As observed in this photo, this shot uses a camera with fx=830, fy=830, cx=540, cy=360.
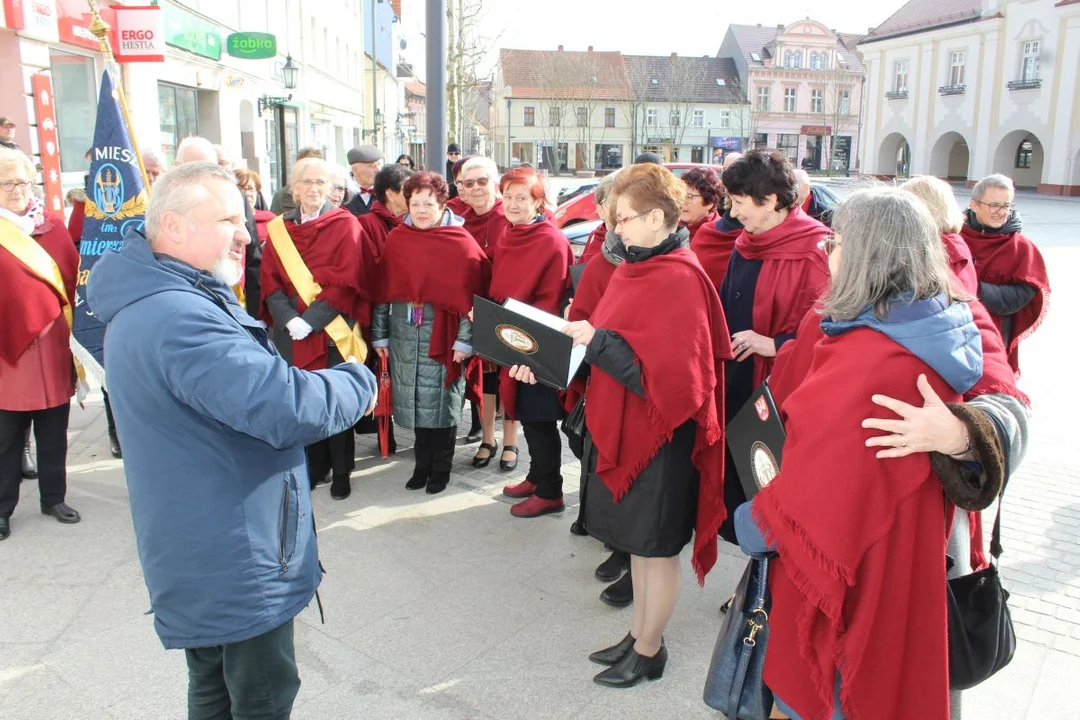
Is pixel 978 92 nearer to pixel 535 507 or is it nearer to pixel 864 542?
pixel 535 507

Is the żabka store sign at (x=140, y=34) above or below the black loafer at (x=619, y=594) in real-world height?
above

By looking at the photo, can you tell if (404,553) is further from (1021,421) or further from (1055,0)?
(1055,0)

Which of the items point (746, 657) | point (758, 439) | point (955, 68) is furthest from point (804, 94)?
point (746, 657)

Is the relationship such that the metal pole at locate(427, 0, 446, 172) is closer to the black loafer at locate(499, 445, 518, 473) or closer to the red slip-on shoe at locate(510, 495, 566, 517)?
the black loafer at locate(499, 445, 518, 473)

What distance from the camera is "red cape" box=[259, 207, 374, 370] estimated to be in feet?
15.8

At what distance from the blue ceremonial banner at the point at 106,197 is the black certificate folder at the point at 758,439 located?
367cm

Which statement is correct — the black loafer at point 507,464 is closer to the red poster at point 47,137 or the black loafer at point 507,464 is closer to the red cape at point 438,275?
the red cape at point 438,275

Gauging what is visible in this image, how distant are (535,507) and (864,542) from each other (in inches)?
119

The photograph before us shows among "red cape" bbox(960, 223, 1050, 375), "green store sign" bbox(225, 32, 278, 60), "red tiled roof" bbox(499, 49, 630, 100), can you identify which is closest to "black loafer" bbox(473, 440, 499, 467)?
"red cape" bbox(960, 223, 1050, 375)

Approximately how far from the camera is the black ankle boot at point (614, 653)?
127 inches

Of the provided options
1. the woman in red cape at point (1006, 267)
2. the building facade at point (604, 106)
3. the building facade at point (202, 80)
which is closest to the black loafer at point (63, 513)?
the building facade at point (202, 80)

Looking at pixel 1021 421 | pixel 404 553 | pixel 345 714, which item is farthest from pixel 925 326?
pixel 404 553

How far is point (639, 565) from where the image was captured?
10.2 ft

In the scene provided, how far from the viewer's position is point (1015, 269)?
486 centimetres
